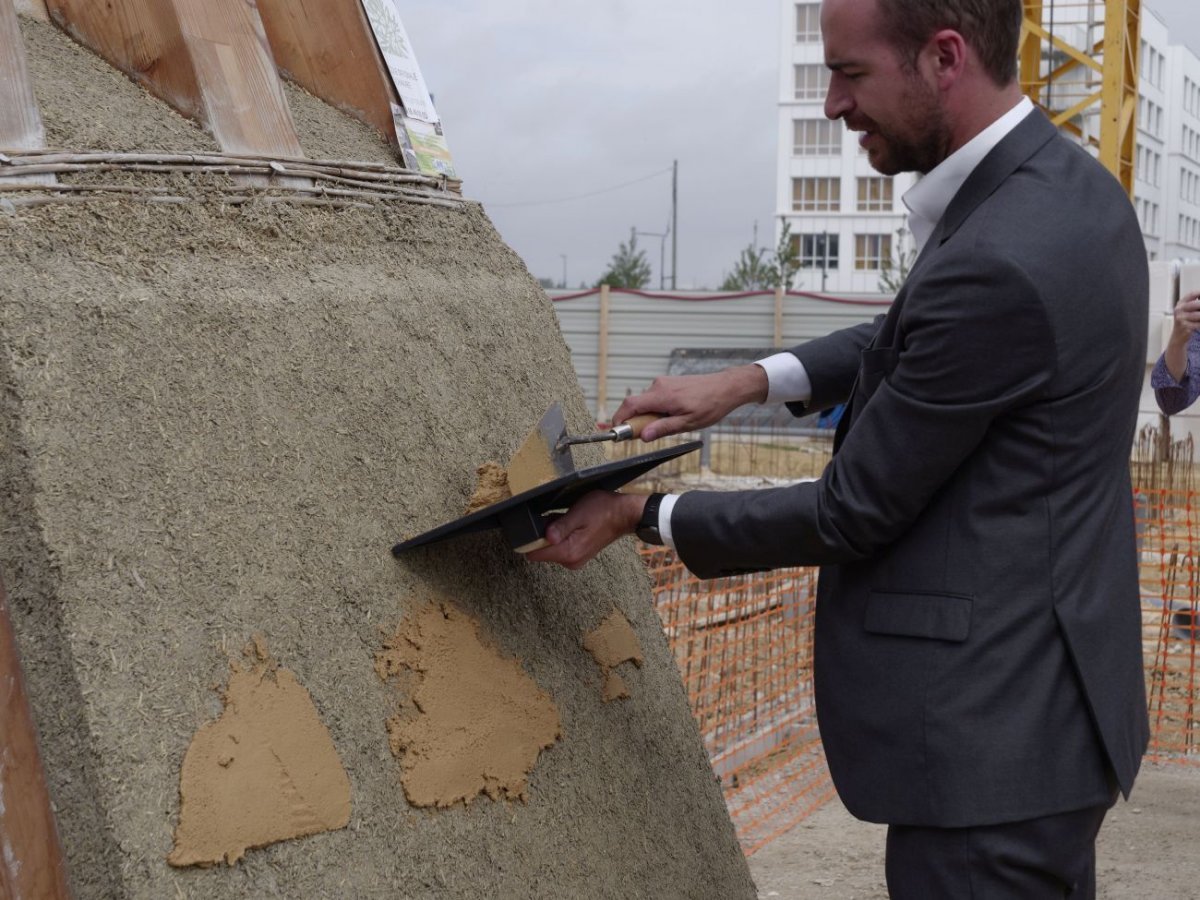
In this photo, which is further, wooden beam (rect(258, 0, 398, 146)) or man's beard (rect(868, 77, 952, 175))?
wooden beam (rect(258, 0, 398, 146))

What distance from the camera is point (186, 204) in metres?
2.04

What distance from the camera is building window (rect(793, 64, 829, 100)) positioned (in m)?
44.9

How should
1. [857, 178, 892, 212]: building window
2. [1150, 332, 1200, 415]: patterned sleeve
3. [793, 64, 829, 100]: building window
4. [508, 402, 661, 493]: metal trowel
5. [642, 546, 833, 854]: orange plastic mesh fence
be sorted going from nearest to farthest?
[508, 402, 661, 493]: metal trowel → [1150, 332, 1200, 415]: patterned sleeve → [642, 546, 833, 854]: orange plastic mesh fence → [793, 64, 829, 100]: building window → [857, 178, 892, 212]: building window

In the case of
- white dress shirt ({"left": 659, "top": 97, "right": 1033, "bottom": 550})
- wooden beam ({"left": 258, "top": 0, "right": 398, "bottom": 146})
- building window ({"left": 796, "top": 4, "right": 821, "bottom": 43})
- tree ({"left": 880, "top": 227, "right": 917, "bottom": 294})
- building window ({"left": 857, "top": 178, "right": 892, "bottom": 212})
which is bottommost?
tree ({"left": 880, "top": 227, "right": 917, "bottom": 294})

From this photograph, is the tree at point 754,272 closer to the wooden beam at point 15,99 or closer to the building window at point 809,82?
the building window at point 809,82

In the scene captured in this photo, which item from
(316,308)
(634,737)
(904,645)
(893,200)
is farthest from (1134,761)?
(893,200)

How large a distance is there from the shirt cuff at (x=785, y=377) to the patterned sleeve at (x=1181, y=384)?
278cm

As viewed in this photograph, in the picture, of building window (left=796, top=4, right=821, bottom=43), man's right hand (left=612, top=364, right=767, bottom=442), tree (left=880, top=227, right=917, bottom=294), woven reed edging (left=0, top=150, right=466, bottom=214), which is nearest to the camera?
woven reed edging (left=0, top=150, right=466, bottom=214)

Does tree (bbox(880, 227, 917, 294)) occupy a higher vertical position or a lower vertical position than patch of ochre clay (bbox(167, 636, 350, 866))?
lower

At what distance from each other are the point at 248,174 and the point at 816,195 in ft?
149

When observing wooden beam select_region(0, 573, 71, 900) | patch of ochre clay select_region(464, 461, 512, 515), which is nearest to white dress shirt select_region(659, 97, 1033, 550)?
patch of ochre clay select_region(464, 461, 512, 515)

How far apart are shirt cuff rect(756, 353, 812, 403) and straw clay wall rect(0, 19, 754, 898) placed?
0.44m

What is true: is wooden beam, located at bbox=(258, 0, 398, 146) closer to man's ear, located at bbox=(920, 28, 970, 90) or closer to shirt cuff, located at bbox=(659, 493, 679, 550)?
shirt cuff, located at bbox=(659, 493, 679, 550)

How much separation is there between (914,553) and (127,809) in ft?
3.71
